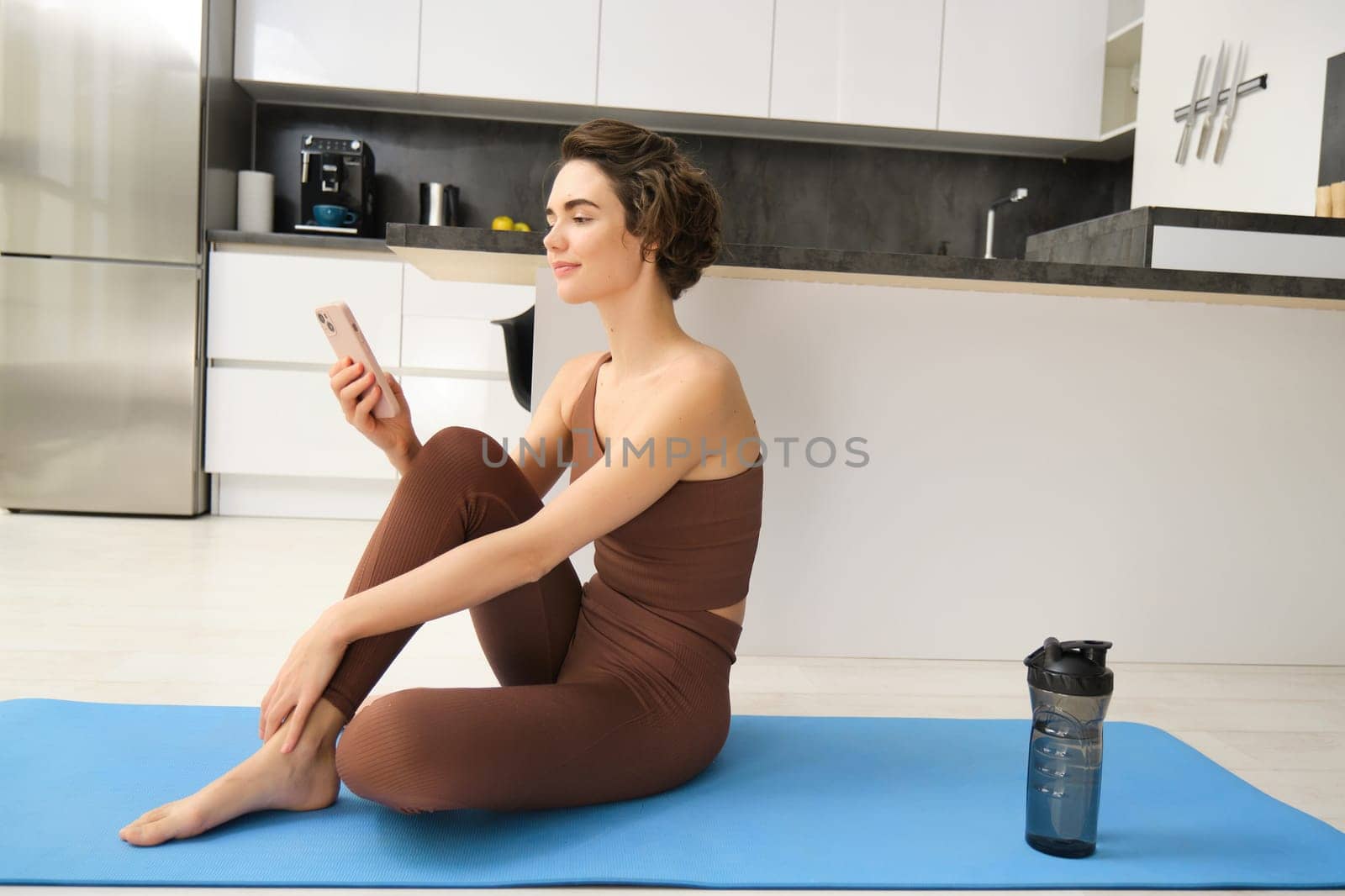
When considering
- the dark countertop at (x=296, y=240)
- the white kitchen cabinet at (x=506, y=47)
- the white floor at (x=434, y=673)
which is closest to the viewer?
the white floor at (x=434, y=673)

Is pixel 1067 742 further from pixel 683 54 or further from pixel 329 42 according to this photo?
pixel 329 42

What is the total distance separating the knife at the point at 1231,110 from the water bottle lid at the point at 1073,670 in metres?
3.08

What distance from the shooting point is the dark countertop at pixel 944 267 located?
6.95 ft

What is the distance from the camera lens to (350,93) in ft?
14.5

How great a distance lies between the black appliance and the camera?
438 cm

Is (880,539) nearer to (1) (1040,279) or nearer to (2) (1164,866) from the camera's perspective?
(1) (1040,279)

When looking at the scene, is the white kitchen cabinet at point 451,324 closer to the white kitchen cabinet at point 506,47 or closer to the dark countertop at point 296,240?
the dark countertop at point 296,240

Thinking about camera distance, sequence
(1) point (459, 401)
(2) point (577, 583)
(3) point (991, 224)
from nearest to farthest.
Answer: (2) point (577, 583), (1) point (459, 401), (3) point (991, 224)

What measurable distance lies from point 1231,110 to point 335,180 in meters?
3.32

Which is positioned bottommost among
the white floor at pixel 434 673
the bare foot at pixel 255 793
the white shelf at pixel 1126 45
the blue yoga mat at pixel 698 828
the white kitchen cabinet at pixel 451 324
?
the white floor at pixel 434 673

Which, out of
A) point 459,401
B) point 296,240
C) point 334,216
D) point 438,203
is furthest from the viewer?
point 438,203

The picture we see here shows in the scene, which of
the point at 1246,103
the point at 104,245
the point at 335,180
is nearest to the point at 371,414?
the point at 104,245

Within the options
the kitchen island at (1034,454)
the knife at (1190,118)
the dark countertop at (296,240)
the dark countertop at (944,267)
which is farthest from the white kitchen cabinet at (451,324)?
the knife at (1190,118)

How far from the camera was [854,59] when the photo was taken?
4449mm
